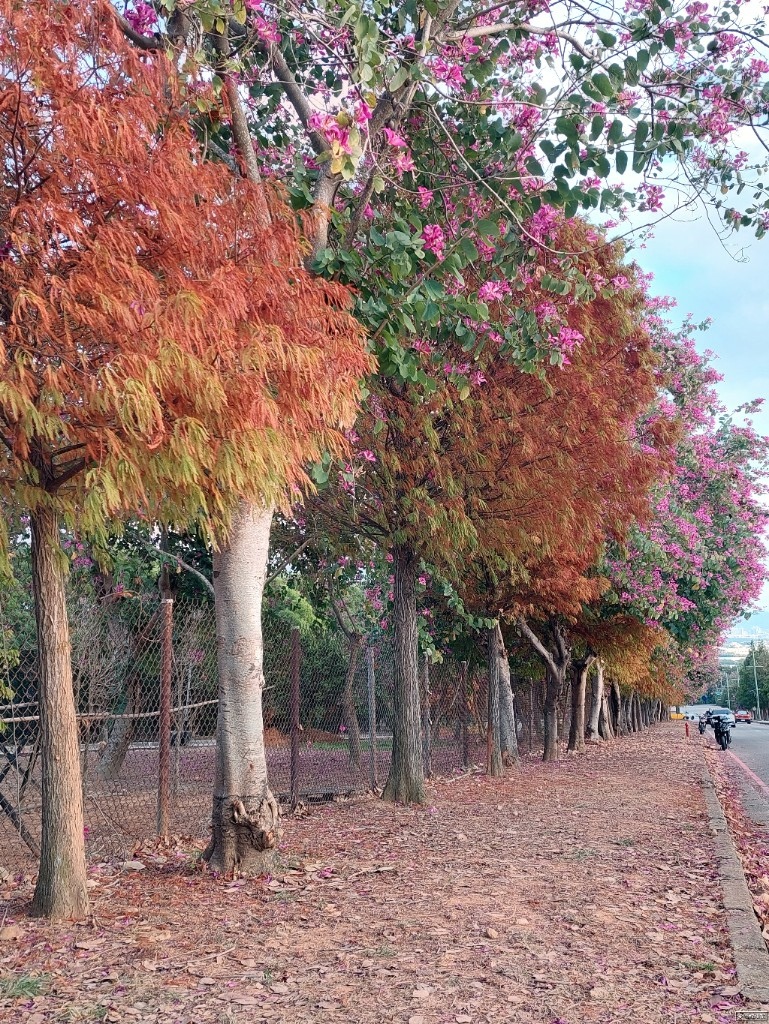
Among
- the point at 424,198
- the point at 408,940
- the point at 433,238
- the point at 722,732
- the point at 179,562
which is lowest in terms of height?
the point at 722,732

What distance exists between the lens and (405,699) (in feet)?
36.3

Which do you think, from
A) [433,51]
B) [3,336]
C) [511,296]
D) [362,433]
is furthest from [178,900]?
[433,51]

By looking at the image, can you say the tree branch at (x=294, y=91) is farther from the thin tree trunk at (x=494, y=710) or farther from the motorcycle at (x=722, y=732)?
the motorcycle at (x=722, y=732)

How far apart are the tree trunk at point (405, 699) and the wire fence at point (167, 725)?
854mm

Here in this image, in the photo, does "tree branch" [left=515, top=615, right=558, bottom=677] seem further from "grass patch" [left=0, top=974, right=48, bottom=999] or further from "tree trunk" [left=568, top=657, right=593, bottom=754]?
"grass patch" [left=0, top=974, right=48, bottom=999]

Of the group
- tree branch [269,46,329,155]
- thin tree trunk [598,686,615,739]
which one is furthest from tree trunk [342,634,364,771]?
thin tree trunk [598,686,615,739]

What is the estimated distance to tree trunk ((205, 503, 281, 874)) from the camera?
659 centimetres

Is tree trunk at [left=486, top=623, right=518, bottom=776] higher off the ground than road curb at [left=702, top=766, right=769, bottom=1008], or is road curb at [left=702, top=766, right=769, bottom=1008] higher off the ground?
tree trunk at [left=486, top=623, right=518, bottom=776]

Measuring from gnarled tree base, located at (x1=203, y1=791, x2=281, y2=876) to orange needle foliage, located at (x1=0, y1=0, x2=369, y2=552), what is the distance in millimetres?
2728

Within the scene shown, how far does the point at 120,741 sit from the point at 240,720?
11.5ft

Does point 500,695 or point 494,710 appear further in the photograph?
point 500,695

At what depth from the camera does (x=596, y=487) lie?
10.8m

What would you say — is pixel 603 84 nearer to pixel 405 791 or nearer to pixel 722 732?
pixel 405 791

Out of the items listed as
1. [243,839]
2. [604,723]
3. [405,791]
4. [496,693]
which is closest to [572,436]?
[405,791]
